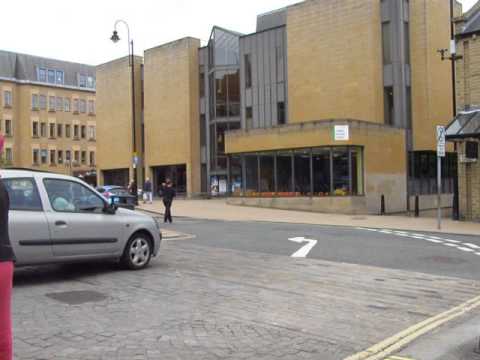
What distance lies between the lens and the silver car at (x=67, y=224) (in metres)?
8.12

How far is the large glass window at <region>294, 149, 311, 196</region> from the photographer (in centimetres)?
2905

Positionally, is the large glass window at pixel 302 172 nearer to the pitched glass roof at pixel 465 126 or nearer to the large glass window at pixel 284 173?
the large glass window at pixel 284 173

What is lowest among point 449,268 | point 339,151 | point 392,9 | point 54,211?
point 449,268

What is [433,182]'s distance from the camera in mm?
35500

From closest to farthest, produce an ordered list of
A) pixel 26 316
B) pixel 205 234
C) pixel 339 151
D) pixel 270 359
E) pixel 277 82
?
pixel 270 359
pixel 26 316
pixel 205 234
pixel 339 151
pixel 277 82

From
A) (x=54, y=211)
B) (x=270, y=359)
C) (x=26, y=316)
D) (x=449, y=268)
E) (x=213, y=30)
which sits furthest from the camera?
(x=213, y=30)

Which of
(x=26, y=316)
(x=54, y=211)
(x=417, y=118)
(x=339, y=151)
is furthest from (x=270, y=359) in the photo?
(x=417, y=118)

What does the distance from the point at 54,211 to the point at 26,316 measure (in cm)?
245

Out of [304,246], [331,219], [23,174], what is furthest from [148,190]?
[23,174]

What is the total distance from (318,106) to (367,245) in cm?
2292

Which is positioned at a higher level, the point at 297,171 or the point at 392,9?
the point at 392,9

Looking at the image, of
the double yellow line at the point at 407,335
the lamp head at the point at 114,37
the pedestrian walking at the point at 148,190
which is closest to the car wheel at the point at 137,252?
the double yellow line at the point at 407,335

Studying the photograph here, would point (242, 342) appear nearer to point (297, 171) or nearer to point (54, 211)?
point (54, 211)

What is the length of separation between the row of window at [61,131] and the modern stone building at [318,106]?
3457cm
